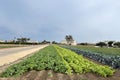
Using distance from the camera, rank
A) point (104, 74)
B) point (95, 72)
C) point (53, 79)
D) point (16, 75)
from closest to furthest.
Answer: point (53, 79) → point (16, 75) → point (104, 74) → point (95, 72)

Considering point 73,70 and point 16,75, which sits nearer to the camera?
point 16,75

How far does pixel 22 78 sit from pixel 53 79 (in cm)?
138

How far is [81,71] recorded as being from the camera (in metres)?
13.4

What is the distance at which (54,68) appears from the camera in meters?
13.9

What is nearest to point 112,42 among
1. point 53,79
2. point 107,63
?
point 107,63

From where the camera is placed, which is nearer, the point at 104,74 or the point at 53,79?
the point at 53,79

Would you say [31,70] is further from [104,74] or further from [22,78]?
[104,74]

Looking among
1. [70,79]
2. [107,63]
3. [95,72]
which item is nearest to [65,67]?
[95,72]

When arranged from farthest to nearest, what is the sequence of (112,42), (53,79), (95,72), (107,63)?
(112,42) < (107,63) < (95,72) < (53,79)

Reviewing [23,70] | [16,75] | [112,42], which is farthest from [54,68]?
[112,42]

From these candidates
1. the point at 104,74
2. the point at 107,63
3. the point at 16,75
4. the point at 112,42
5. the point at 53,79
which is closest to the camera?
the point at 53,79

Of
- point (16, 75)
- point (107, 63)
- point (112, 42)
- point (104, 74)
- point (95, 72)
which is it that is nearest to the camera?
point (16, 75)

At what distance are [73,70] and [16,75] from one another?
11.6 feet

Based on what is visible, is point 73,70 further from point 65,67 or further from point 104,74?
point 104,74
